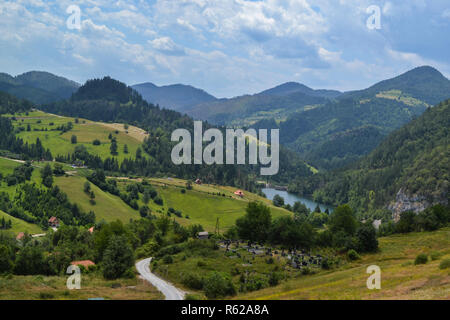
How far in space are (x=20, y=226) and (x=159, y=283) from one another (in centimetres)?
8144

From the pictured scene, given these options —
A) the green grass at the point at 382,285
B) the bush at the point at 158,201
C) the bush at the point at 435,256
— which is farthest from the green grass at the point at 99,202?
the bush at the point at 435,256

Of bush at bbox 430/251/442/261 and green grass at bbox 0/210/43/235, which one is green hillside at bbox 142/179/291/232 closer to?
green grass at bbox 0/210/43/235

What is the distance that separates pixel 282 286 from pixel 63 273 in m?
42.2

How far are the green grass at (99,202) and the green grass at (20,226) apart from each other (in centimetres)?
2327

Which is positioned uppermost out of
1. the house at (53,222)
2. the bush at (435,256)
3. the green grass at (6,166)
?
the green grass at (6,166)

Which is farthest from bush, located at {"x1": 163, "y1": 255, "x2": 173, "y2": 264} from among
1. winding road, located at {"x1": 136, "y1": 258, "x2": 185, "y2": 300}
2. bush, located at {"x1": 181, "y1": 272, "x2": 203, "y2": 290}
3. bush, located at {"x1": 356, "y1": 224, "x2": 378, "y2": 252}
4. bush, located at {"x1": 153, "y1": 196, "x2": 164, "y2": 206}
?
bush, located at {"x1": 153, "y1": 196, "x2": 164, "y2": 206}

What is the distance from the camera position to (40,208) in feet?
482

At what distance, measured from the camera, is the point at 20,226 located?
127m

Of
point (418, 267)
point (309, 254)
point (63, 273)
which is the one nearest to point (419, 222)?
point (309, 254)

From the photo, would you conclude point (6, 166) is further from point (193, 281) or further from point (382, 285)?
point (382, 285)

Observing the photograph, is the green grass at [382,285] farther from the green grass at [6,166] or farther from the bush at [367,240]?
the green grass at [6,166]

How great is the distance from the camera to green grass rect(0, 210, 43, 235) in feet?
409

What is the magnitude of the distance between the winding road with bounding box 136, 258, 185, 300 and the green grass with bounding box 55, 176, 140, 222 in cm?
7141

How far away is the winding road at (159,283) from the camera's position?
5596cm
